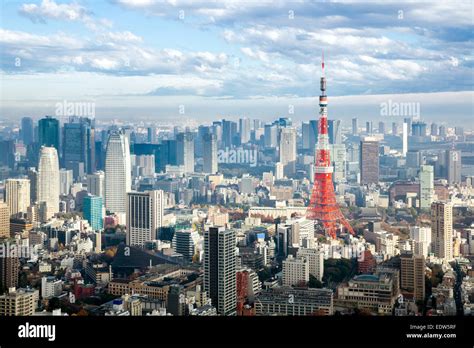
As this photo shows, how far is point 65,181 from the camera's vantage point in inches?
276

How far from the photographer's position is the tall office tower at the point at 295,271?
13.8 feet

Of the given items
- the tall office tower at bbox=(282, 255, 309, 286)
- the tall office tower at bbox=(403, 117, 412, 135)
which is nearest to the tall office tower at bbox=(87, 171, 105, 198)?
the tall office tower at bbox=(282, 255, 309, 286)

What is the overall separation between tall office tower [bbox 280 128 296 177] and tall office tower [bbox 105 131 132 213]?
169cm

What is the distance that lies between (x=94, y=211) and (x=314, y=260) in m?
2.97

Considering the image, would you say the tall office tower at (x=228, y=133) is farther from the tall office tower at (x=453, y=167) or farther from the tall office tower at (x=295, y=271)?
the tall office tower at (x=453, y=167)

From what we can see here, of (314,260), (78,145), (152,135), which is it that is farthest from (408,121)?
(78,145)

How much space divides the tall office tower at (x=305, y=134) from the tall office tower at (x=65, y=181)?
2.62 m

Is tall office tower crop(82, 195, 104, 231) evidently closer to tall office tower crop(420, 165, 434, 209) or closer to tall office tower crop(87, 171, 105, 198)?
tall office tower crop(87, 171, 105, 198)

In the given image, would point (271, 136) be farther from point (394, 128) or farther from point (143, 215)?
point (143, 215)

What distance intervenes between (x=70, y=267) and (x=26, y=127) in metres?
1.87

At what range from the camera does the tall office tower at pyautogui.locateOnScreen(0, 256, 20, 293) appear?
3945 mm

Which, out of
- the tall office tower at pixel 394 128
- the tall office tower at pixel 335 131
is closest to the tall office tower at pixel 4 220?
the tall office tower at pixel 335 131
